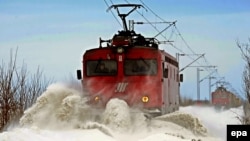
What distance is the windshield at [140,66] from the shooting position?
63.3 ft

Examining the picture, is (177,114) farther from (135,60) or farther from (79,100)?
(79,100)

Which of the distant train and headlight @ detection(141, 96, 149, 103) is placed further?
the distant train

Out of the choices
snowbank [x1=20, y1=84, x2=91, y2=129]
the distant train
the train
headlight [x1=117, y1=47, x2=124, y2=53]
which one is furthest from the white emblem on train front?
the distant train

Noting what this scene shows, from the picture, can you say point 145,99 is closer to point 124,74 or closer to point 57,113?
point 124,74

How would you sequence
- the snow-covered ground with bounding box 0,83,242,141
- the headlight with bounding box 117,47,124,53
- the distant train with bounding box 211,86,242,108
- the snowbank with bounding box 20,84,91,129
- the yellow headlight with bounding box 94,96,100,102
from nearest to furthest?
1. the snow-covered ground with bounding box 0,83,242,141
2. the snowbank with bounding box 20,84,91,129
3. the yellow headlight with bounding box 94,96,100,102
4. the headlight with bounding box 117,47,124,53
5. the distant train with bounding box 211,86,242,108

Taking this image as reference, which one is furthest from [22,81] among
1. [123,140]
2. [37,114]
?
[123,140]

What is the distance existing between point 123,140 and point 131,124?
1.95 meters

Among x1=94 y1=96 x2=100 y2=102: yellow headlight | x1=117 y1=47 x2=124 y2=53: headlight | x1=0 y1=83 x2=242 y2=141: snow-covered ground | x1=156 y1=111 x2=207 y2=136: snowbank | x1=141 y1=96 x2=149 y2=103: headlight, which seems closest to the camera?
x1=0 y1=83 x2=242 y2=141: snow-covered ground

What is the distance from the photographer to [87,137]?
15633 mm

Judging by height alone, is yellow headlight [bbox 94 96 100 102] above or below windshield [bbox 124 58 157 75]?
below

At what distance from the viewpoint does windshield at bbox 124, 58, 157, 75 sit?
63.3ft

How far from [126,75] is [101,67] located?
0.95 metres

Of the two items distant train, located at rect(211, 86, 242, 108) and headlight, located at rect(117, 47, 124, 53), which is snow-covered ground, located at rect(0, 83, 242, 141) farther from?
distant train, located at rect(211, 86, 242, 108)

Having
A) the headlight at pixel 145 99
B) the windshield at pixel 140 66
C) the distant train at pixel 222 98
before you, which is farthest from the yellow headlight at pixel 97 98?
the distant train at pixel 222 98
